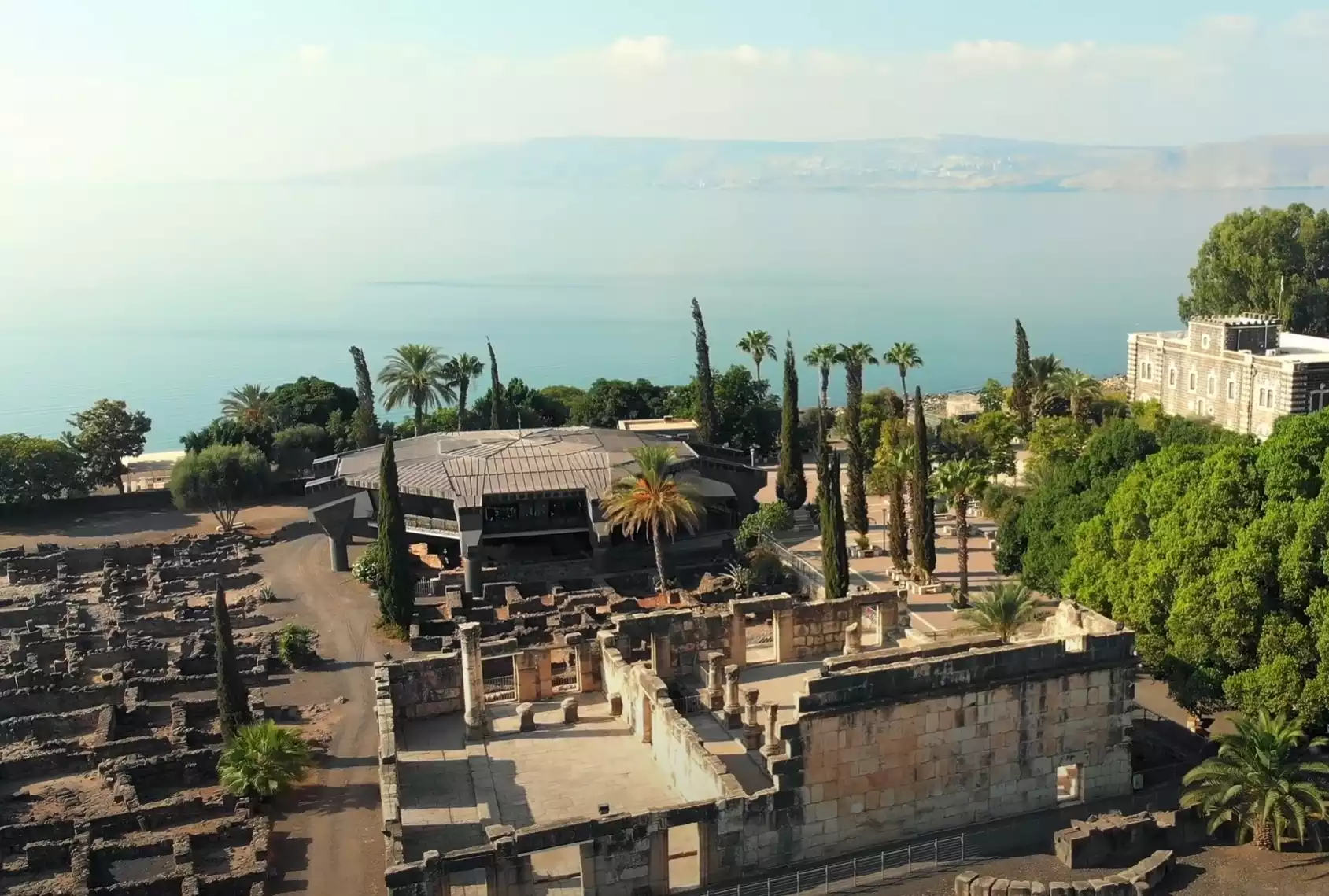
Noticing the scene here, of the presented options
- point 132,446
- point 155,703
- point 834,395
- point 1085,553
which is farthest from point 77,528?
point 834,395

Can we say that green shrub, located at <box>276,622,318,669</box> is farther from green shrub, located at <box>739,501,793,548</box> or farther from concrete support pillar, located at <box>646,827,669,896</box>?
concrete support pillar, located at <box>646,827,669,896</box>

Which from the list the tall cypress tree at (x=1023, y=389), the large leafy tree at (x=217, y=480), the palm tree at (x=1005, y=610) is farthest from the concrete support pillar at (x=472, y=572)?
the tall cypress tree at (x=1023, y=389)

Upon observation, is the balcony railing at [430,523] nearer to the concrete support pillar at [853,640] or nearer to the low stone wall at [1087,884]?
the concrete support pillar at [853,640]

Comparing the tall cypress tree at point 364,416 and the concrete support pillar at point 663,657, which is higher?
the tall cypress tree at point 364,416

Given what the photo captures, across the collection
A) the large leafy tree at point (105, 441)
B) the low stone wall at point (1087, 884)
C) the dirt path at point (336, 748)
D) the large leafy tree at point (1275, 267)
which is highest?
the large leafy tree at point (1275, 267)

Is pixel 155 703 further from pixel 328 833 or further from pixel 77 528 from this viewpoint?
pixel 77 528
